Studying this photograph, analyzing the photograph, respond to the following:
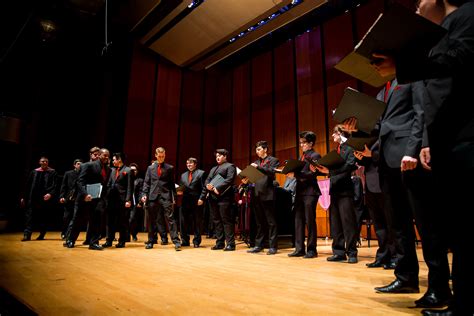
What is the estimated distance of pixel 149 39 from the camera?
868cm

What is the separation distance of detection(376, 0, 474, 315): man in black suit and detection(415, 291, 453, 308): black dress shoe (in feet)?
1.61

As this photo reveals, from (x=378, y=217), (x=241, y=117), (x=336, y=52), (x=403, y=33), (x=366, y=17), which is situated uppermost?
(x=366, y=17)

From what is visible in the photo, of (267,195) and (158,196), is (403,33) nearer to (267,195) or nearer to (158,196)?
(267,195)

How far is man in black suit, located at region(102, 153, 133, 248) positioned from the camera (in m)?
4.46

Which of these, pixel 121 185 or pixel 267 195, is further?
pixel 121 185

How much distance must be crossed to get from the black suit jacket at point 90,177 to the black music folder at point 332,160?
10.2 feet

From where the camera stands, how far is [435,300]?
1.36 metres

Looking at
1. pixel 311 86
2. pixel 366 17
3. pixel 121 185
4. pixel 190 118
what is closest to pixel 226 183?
pixel 121 185

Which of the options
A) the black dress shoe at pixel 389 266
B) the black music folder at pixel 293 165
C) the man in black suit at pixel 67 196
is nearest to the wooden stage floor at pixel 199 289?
the black dress shoe at pixel 389 266

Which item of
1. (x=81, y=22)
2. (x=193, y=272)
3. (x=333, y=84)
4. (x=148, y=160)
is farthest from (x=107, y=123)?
(x=193, y=272)

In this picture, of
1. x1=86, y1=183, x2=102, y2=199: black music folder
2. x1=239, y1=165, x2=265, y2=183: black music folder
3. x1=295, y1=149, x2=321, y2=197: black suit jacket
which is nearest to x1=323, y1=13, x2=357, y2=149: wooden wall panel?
x1=295, y1=149, x2=321, y2=197: black suit jacket

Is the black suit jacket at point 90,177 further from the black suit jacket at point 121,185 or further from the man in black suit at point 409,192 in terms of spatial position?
the man in black suit at point 409,192

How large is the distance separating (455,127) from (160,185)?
3.96m

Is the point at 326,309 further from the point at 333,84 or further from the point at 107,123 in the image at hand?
the point at 107,123
